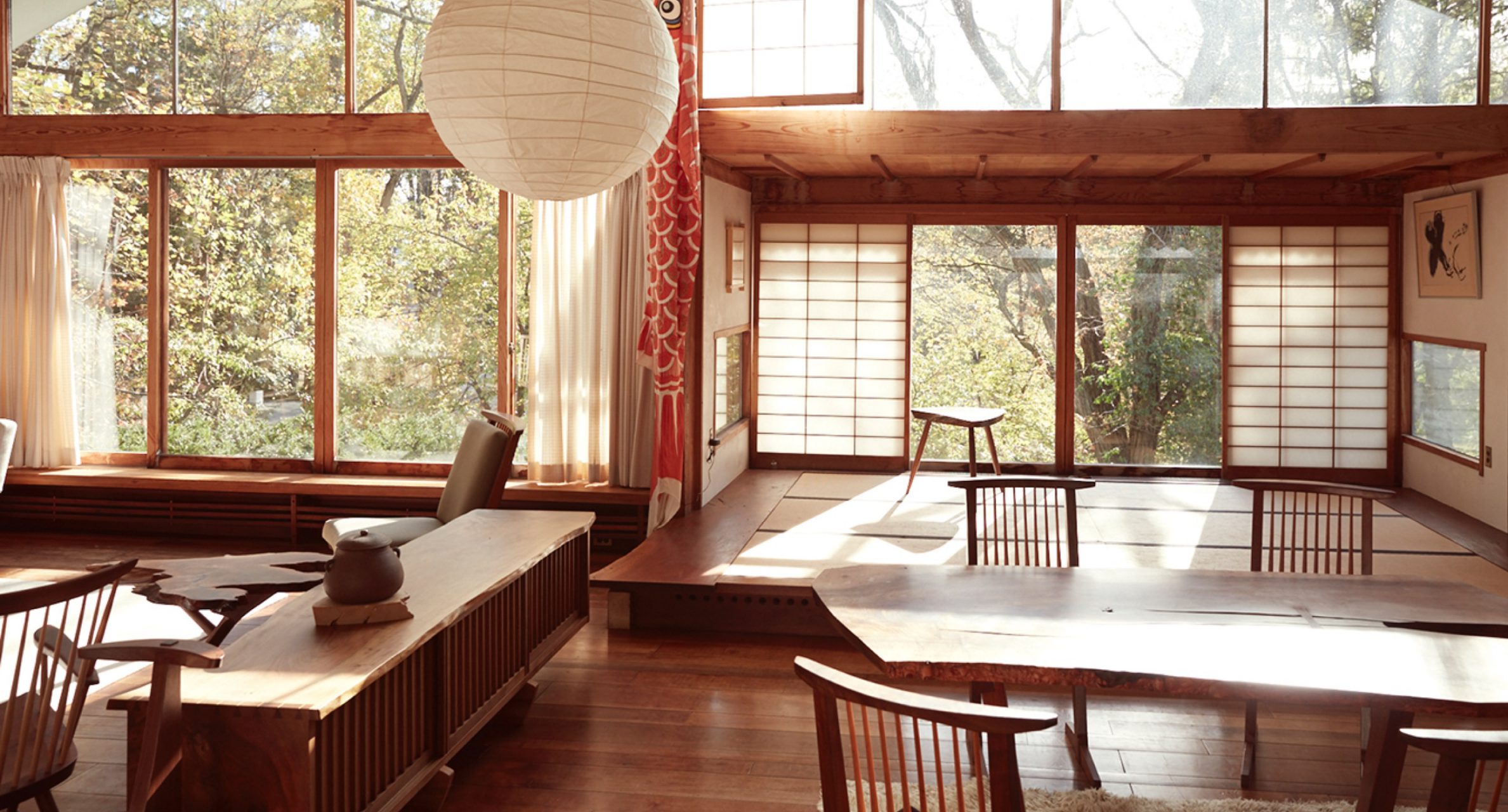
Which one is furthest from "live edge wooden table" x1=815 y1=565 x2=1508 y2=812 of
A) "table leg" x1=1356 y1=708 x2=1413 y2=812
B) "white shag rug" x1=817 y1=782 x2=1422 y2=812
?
"white shag rug" x1=817 y1=782 x2=1422 y2=812

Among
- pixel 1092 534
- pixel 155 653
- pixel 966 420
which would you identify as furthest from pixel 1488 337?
pixel 155 653

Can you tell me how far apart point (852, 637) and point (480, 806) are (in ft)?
3.81

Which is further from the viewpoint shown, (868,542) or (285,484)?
(285,484)

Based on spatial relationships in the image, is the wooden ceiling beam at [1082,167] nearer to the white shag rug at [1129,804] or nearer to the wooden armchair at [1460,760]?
the white shag rug at [1129,804]

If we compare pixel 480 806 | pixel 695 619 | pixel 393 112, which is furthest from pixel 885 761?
pixel 393 112

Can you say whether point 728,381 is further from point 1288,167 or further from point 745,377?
point 1288,167

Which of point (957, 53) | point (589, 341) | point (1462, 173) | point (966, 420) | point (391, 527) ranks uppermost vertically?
point (957, 53)

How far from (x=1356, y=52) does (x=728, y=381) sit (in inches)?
149

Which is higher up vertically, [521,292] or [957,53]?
[957,53]

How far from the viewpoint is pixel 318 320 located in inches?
246

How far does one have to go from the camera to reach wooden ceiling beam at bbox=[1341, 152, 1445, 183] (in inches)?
225

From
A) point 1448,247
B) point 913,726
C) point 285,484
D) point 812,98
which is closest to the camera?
point 913,726

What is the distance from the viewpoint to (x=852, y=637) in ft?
8.04

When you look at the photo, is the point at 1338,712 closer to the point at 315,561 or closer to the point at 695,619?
the point at 695,619
